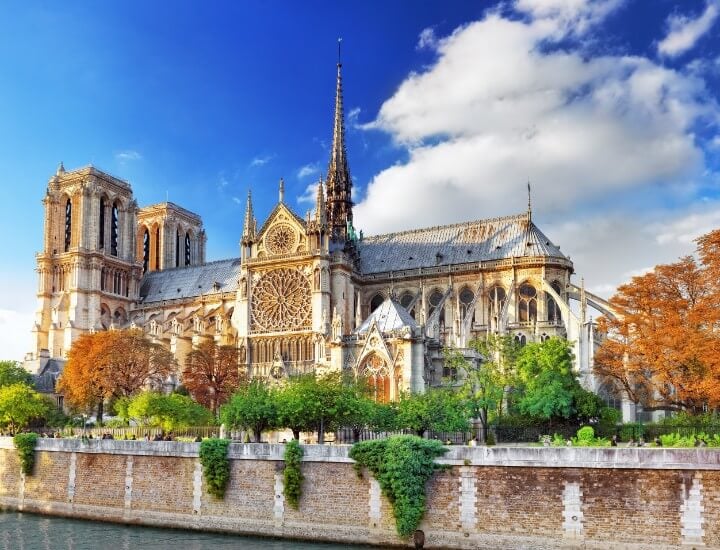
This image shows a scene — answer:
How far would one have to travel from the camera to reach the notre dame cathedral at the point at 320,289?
53625 mm

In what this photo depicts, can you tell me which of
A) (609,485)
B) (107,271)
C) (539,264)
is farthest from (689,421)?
(107,271)

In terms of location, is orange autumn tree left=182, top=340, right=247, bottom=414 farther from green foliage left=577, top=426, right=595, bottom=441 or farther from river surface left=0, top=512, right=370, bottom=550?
green foliage left=577, top=426, right=595, bottom=441

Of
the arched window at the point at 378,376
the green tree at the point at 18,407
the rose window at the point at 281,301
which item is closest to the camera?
the arched window at the point at 378,376

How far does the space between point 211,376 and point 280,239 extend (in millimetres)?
15940

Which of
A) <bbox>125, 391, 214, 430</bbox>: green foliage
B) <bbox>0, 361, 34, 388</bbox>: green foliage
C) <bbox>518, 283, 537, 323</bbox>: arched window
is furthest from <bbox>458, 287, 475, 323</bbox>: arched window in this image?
<bbox>0, 361, 34, 388</bbox>: green foliage

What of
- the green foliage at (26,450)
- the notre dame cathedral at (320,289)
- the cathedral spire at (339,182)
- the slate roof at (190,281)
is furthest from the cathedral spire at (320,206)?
the green foliage at (26,450)

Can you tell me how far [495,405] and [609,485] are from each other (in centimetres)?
1605

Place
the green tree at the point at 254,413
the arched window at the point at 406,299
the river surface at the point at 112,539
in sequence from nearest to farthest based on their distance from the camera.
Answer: the river surface at the point at 112,539
the green tree at the point at 254,413
the arched window at the point at 406,299

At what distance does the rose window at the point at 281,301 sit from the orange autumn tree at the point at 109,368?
9.86 meters

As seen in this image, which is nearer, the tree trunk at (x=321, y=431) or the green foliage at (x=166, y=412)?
the tree trunk at (x=321, y=431)

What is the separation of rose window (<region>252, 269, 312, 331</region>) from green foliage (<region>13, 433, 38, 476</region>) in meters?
27.9

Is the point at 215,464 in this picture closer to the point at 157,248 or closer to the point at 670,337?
the point at 670,337

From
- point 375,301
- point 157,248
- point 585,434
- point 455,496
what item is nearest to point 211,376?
point 375,301

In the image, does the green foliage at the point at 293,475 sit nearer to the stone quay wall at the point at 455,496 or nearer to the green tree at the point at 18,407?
the stone quay wall at the point at 455,496
